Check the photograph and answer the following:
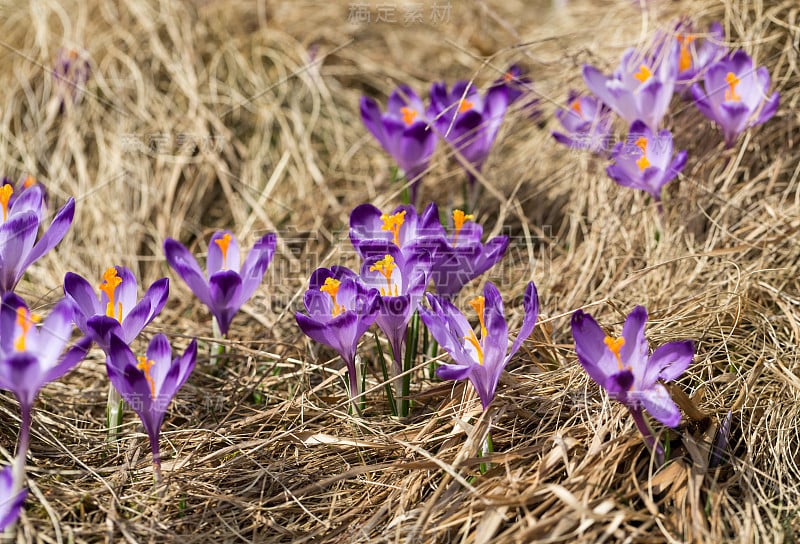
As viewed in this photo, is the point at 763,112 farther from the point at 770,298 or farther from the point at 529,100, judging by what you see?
the point at 529,100

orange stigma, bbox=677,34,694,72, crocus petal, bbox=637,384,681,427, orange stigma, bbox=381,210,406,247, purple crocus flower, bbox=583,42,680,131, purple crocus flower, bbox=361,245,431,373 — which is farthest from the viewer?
orange stigma, bbox=677,34,694,72

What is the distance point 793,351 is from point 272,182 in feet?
6.10

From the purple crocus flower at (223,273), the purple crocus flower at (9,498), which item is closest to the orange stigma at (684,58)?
the purple crocus flower at (223,273)

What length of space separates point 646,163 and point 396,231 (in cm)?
77

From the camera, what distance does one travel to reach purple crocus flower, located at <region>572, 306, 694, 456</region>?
5.27ft

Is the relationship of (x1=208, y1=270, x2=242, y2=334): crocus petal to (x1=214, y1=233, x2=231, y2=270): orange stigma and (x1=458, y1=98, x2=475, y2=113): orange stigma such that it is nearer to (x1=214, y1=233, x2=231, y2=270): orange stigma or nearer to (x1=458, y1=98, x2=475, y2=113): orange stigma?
(x1=214, y1=233, x2=231, y2=270): orange stigma

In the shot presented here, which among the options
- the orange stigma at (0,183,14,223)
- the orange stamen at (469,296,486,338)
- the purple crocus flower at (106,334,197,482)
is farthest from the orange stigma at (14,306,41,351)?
the orange stamen at (469,296,486,338)

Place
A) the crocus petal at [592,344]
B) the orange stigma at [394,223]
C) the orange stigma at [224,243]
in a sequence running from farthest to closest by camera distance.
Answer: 1. the orange stigma at [224,243]
2. the orange stigma at [394,223]
3. the crocus petal at [592,344]

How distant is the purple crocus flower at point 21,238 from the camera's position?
181 cm

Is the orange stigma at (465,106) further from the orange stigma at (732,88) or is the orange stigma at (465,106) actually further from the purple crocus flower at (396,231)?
the orange stigma at (732,88)

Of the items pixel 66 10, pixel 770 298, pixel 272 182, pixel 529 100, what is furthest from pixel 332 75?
pixel 770 298

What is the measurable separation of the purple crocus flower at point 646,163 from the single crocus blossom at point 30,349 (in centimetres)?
142

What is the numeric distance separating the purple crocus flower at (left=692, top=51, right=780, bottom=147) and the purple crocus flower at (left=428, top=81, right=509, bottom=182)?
0.58 metres

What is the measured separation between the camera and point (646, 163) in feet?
7.39
